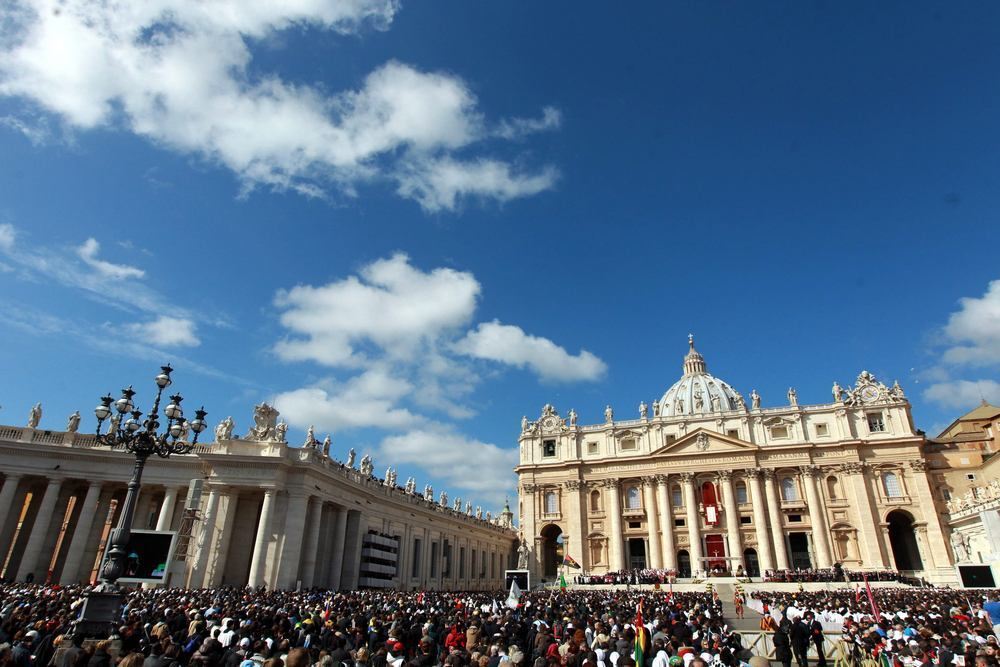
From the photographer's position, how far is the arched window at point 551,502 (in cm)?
7269

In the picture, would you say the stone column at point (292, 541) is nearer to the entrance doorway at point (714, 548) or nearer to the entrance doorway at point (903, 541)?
the entrance doorway at point (714, 548)

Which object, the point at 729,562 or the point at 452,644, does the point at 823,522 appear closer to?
the point at 729,562

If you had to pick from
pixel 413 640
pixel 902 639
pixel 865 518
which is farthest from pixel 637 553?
pixel 413 640

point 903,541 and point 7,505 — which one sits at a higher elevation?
point 903,541

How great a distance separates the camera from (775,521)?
62531mm

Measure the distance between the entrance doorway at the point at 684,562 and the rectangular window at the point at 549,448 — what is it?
1931 centimetres

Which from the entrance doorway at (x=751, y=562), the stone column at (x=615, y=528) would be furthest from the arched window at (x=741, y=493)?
the stone column at (x=615, y=528)

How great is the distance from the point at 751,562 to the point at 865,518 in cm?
1236

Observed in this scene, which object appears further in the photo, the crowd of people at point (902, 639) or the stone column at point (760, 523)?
the stone column at point (760, 523)

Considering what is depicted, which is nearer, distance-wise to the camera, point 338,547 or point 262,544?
point 262,544

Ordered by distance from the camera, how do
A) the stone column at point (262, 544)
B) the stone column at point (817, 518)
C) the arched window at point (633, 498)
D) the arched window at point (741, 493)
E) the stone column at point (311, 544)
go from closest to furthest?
the stone column at point (262, 544) < the stone column at point (311, 544) < the stone column at point (817, 518) < the arched window at point (741, 493) < the arched window at point (633, 498)

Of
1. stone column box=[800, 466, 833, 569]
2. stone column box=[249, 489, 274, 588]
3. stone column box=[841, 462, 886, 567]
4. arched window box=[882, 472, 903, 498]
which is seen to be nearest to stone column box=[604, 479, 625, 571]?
stone column box=[800, 466, 833, 569]

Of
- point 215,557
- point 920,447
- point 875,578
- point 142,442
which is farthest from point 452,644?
point 920,447

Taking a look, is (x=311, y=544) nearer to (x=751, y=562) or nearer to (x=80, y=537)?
(x=80, y=537)
